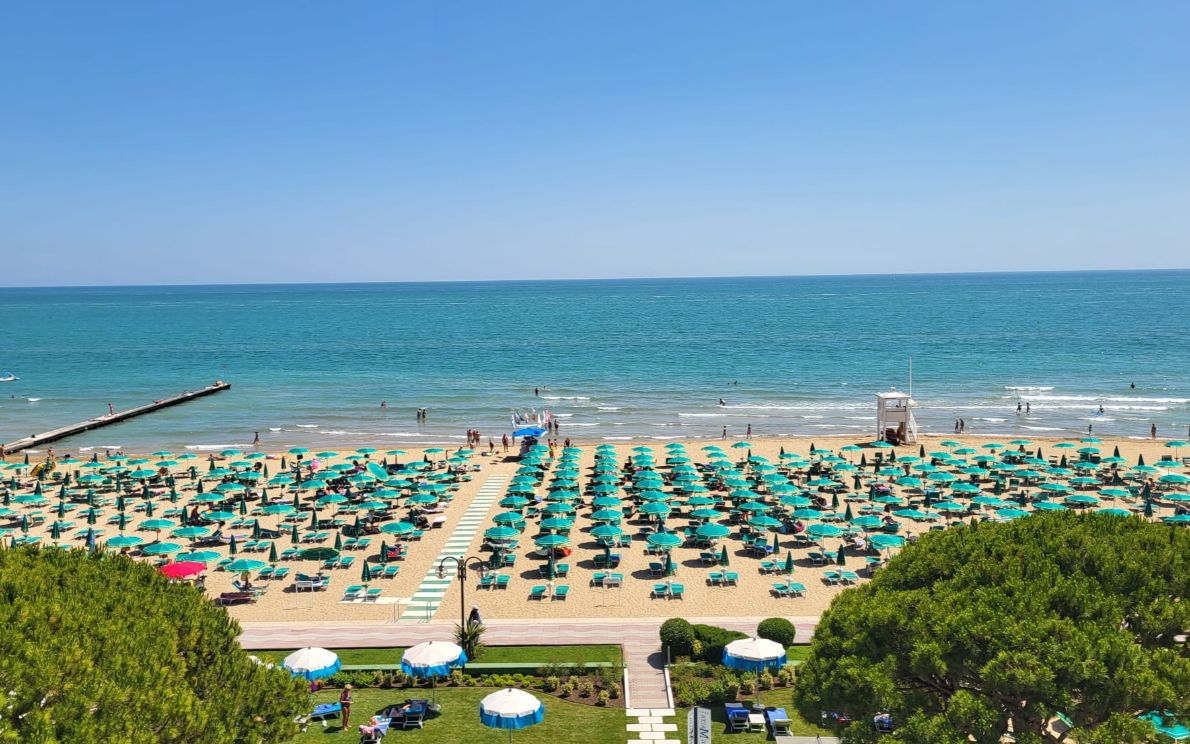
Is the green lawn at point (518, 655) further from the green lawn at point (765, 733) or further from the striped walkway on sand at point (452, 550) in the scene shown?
the green lawn at point (765, 733)

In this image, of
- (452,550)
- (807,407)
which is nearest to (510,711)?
(452,550)

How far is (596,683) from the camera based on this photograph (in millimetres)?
20391

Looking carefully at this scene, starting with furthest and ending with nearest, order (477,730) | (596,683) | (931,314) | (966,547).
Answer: (931,314)
(596,683)
(477,730)
(966,547)

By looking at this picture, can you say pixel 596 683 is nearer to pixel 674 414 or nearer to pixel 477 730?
pixel 477 730

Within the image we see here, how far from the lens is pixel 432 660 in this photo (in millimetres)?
19328

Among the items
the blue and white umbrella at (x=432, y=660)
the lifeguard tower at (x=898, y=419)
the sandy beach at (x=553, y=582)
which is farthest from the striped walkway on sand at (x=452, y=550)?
the lifeguard tower at (x=898, y=419)

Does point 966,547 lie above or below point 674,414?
above

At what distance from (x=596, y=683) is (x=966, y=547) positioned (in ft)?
32.5

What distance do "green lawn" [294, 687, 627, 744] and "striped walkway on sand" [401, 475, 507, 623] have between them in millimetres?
5644

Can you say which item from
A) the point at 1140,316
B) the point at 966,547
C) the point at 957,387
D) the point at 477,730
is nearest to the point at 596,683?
the point at 477,730

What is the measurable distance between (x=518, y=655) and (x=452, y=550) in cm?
1062

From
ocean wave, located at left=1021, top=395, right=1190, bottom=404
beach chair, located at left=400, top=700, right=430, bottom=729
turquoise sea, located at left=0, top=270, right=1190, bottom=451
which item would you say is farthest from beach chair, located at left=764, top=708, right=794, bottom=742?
ocean wave, located at left=1021, top=395, right=1190, bottom=404

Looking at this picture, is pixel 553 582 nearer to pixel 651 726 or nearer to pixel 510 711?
pixel 651 726

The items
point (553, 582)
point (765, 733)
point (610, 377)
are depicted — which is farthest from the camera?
point (610, 377)
